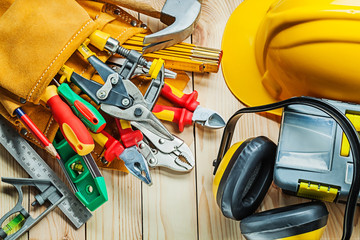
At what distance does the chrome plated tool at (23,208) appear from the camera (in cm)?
109

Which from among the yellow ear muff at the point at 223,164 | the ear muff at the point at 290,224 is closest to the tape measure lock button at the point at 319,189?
the ear muff at the point at 290,224

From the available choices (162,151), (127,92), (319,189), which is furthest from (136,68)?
(319,189)

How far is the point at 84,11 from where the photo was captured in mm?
1086

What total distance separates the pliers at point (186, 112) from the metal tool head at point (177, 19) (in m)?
0.10

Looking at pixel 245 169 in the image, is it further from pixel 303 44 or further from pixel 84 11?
pixel 84 11

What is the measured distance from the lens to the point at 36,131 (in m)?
1.03

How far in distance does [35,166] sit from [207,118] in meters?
0.42

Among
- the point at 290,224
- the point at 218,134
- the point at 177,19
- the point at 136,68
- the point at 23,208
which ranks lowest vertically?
the point at 23,208

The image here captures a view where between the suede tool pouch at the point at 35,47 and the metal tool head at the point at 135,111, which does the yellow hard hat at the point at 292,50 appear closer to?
the metal tool head at the point at 135,111

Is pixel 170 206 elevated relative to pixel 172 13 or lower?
lower

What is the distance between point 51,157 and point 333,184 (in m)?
0.64

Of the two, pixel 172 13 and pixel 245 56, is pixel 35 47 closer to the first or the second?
pixel 172 13

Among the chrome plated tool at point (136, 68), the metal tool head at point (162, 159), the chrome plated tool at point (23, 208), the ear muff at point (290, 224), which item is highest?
the chrome plated tool at point (136, 68)

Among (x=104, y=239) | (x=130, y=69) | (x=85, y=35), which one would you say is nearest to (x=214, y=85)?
(x=130, y=69)
